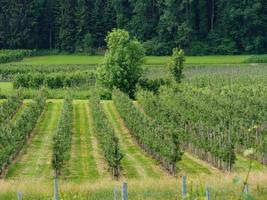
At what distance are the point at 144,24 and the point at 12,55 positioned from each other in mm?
29786

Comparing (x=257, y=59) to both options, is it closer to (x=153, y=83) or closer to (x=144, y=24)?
(x=144, y=24)

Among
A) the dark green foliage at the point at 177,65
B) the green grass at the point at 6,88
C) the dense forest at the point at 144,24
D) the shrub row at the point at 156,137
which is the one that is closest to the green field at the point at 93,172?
the shrub row at the point at 156,137

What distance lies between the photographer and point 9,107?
171 feet

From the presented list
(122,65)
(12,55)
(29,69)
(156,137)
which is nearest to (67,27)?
(12,55)

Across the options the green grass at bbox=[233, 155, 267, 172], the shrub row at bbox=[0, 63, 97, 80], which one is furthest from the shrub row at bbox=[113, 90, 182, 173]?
the shrub row at bbox=[0, 63, 97, 80]

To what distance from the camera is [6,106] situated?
51.8m

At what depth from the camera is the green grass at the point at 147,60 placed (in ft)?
344

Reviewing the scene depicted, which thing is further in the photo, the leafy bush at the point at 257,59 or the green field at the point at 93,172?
the leafy bush at the point at 257,59

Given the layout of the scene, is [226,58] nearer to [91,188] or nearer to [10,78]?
[10,78]

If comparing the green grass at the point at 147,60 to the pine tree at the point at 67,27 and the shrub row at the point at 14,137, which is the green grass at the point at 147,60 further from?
the shrub row at the point at 14,137

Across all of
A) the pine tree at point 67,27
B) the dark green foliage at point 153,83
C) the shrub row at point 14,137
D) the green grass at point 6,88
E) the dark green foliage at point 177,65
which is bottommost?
the green grass at point 6,88

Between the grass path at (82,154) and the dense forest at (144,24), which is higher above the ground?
the dense forest at (144,24)

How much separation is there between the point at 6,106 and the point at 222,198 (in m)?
36.9

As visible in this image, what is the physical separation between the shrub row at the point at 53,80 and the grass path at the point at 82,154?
26161mm
